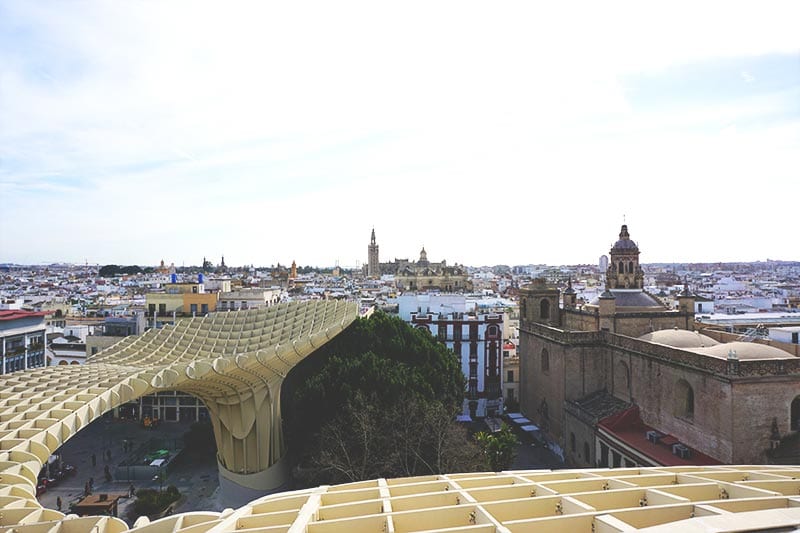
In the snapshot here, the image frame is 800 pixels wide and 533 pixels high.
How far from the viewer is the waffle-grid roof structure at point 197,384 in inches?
509

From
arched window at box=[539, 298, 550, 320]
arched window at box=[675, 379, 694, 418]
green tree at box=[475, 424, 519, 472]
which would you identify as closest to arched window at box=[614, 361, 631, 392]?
arched window at box=[675, 379, 694, 418]

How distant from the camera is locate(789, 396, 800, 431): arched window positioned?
794 inches

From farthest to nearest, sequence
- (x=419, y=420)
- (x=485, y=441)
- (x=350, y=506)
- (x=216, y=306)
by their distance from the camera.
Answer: (x=216, y=306) < (x=485, y=441) < (x=419, y=420) < (x=350, y=506)

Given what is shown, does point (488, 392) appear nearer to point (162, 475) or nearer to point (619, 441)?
point (619, 441)

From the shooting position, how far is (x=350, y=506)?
9164 millimetres

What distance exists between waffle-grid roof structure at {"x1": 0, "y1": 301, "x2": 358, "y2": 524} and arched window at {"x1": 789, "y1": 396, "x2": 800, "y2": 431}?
57.3 ft

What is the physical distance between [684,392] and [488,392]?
16.6 meters

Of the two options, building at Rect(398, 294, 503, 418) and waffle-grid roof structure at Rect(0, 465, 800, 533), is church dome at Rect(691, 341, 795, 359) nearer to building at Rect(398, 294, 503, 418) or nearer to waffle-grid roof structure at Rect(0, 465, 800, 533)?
waffle-grid roof structure at Rect(0, 465, 800, 533)

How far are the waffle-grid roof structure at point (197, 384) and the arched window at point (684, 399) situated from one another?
14155 mm

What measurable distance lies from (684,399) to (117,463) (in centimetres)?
2770

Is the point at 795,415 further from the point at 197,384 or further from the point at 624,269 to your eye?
A: the point at 197,384

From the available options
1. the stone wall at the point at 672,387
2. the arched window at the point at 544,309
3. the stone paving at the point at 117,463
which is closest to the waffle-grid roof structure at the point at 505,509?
the stone wall at the point at 672,387

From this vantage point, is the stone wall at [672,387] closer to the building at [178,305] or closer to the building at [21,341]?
the building at [178,305]

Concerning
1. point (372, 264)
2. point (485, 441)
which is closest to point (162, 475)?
point (485, 441)
